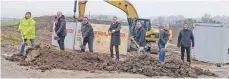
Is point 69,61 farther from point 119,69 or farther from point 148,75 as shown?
point 148,75

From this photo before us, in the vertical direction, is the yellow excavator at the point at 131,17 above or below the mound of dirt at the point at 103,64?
above

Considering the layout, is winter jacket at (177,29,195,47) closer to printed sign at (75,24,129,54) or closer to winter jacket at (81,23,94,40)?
winter jacket at (81,23,94,40)

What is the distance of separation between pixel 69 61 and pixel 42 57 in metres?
0.82

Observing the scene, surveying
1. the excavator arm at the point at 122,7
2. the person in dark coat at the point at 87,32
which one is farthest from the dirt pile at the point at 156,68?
the excavator arm at the point at 122,7

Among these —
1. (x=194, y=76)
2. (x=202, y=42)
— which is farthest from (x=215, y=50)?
(x=194, y=76)

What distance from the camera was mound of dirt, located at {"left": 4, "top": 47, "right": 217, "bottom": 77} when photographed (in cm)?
1205

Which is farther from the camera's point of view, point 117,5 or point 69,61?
point 117,5

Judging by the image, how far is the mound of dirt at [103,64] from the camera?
12047 mm

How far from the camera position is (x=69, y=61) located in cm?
1258

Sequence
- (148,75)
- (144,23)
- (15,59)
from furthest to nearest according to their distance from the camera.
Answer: (144,23), (15,59), (148,75)

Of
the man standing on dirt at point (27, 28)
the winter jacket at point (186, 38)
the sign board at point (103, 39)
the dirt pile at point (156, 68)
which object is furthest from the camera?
the sign board at point (103, 39)

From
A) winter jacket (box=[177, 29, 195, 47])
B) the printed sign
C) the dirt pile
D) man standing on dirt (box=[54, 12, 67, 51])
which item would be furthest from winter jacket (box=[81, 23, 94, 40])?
the printed sign

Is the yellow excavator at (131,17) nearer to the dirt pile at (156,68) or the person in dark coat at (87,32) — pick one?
the person in dark coat at (87,32)

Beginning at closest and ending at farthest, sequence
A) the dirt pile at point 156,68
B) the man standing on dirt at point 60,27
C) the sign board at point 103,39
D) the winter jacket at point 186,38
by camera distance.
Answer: the dirt pile at point 156,68 < the man standing on dirt at point 60,27 < the winter jacket at point 186,38 < the sign board at point 103,39
